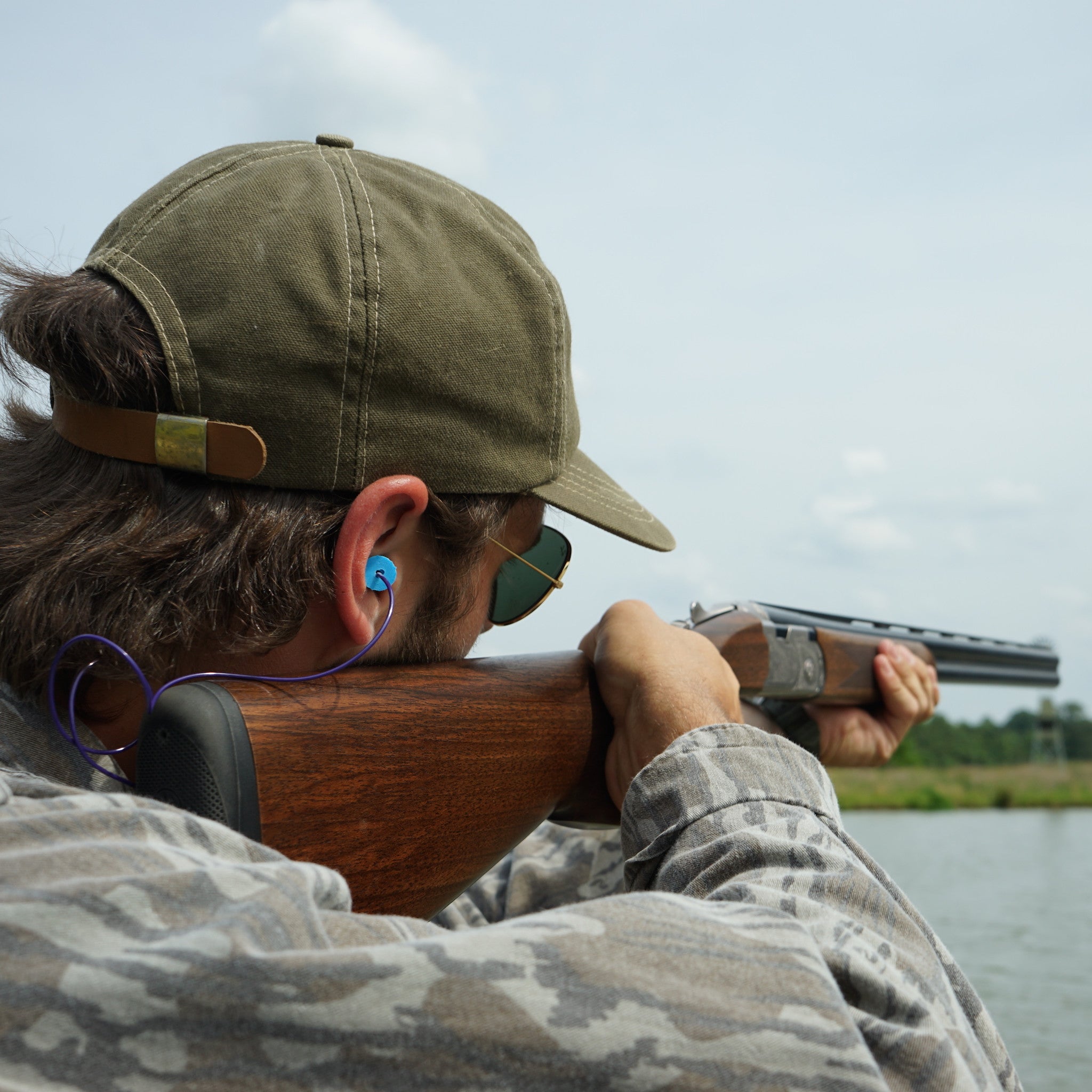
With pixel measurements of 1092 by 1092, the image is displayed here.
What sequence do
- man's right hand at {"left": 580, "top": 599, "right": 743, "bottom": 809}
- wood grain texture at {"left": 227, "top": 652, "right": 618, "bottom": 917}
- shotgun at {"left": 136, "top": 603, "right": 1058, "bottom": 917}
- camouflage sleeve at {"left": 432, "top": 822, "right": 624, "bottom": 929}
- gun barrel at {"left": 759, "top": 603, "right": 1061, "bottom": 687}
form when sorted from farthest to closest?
gun barrel at {"left": 759, "top": 603, "right": 1061, "bottom": 687} → camouflage sleeve at {"left": 432, "top": 822, "right": 624, "bottom": 929} → man's right hand at {"left": 580, "top": 599, "right": 743, "bottom": 809} → wood grain texture at {"left": 227, "top": 652, "right": 618, "bottom": 917} → shotgun at {"left": 136, "top": 603, "right": 1058, "bottom": 917}

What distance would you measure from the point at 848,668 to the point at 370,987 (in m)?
2.48

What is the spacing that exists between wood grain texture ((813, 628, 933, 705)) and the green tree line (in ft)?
25.5

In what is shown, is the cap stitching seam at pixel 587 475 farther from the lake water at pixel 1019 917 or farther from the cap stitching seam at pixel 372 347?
the lake water at pixel 1019 917

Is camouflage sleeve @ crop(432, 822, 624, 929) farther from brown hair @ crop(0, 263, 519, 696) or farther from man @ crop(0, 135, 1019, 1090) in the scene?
brown hair @ crop(0, 263, 519, 696)

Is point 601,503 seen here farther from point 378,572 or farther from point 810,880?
point 810,880

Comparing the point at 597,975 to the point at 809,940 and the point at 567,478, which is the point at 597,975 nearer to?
the point at 809,940

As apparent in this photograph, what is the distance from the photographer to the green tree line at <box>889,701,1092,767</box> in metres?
10.5

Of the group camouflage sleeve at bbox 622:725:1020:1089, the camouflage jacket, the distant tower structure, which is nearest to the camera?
the camouflage jacket

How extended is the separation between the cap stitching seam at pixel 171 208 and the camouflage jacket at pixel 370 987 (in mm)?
726

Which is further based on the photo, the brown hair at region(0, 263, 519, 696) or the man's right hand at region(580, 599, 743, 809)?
the man's right hand at region(580, 599, 743, 809)

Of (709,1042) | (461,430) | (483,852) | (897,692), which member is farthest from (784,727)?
(709,1042)

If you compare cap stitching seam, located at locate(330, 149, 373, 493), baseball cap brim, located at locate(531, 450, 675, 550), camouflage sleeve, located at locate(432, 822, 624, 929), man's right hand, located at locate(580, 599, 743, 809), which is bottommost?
camouflage sleeve, located at locate(432, 822, 624, 929)

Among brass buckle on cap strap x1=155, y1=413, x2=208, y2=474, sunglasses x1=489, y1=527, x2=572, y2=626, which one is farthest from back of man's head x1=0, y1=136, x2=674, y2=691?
sunglasses x1=489, y1=527, x2=572, y2=626

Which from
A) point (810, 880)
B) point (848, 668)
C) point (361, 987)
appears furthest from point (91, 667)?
point (848, 668)
